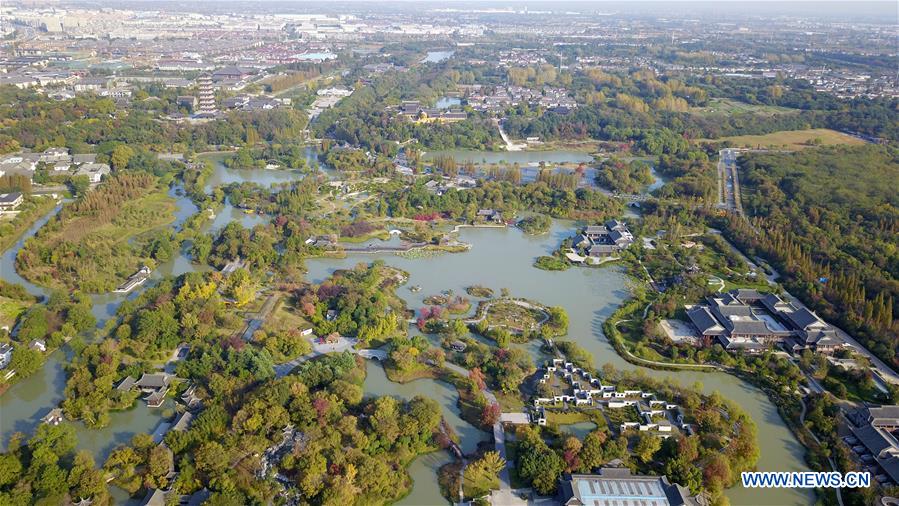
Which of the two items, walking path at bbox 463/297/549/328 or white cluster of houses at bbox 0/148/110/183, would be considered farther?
white cluster of houses at bbox 0/148/110/183

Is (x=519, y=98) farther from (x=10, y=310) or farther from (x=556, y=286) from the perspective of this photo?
(x=10, y=310)

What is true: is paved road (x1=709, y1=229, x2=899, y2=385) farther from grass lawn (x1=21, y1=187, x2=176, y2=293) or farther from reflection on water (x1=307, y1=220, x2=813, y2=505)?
grass lawn (x1=21, y1=187, x2=176, y2=293)

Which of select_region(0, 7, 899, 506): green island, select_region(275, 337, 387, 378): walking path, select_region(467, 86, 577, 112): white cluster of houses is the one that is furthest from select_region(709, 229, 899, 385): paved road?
select_region(467, 86, 577, 112): white cluster of houses

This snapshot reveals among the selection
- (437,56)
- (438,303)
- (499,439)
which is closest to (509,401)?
(499,439)

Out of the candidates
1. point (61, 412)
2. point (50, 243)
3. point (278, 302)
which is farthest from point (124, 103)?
point (61, 412)

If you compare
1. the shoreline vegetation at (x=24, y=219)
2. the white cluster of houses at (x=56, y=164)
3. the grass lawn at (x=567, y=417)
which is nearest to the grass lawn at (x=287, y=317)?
the grass lawn at (x=567, y=417)

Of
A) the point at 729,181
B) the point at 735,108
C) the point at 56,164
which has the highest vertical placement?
the point at 735,108
